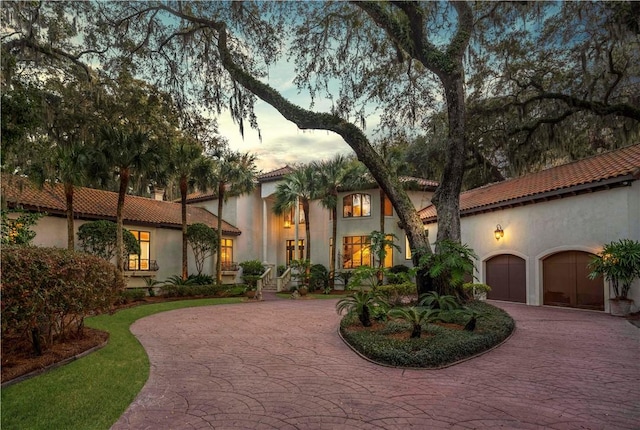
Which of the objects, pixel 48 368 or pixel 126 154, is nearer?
pixel 48 368

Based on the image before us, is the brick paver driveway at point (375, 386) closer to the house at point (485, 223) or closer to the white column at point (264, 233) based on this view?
the house at point (485, 223)

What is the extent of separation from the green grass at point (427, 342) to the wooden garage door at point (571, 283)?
6000 millimetres

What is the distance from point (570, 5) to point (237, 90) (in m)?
12.2

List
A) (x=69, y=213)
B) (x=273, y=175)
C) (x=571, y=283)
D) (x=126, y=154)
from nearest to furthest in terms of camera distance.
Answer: (x=571, y=283), (x=69, y=213), (x=126, y=154), (x=273, y=175)

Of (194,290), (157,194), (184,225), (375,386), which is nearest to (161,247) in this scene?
(184,225)

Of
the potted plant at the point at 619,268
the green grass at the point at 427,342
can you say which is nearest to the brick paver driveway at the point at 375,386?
the green grass at the point at 427,342

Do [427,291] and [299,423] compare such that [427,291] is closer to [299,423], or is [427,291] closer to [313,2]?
[299,423]

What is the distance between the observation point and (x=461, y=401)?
16.3 ft

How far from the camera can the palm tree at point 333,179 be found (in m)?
23.0

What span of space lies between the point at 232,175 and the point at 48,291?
1625 cm

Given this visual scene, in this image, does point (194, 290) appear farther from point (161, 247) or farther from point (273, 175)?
point (273, 175)

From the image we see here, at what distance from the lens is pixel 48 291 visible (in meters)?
6.27

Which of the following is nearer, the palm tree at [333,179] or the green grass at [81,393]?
the green grass at [81,393]

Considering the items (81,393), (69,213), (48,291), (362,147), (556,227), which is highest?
(362,147)
